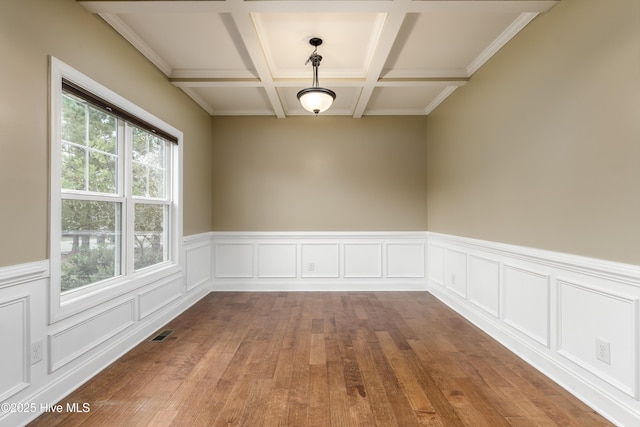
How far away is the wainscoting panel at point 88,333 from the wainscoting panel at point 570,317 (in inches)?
136

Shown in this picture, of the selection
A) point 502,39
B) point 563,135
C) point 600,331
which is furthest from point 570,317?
point 502,39


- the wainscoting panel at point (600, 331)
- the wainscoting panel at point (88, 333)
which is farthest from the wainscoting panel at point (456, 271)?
the wainscoting panel at point (88, 333)

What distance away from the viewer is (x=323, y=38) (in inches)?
112

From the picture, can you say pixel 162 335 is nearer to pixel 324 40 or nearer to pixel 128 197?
pixel 128 197

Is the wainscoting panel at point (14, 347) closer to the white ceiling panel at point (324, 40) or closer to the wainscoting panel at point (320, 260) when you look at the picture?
the white ceiling panel at point (324, 40)

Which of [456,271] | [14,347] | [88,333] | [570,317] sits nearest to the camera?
[14,347]

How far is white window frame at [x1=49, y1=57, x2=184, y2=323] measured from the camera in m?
1.99

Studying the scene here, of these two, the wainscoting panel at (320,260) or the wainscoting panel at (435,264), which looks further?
the wainscoting panel at (320,260)

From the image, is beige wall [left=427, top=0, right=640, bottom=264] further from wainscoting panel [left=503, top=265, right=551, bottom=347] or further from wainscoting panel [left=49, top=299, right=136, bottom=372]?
wainscoting panel [left=49, top=299, right=136, bottom=372]

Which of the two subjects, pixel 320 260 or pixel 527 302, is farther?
pixel 320 260

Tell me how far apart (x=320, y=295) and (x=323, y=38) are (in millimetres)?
3298

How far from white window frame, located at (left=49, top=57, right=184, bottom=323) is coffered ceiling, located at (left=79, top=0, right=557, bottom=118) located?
1.93ft

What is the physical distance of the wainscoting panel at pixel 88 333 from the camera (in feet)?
6.69

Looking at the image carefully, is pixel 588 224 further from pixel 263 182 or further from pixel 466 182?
pixel 263 182
